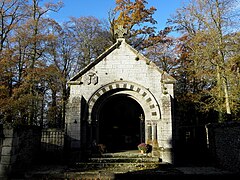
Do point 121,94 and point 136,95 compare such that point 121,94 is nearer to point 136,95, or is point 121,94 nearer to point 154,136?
A: point 136,95

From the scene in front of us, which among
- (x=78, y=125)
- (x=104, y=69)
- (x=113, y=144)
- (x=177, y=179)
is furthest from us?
(x=113, y=144)

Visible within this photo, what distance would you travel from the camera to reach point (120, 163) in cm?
970

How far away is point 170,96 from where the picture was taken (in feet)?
36.0

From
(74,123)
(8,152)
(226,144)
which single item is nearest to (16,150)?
(8,152)

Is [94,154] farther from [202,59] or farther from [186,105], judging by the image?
[186,105]

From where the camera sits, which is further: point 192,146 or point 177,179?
point 192,146

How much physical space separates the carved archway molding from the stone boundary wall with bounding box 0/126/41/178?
10.4 ft

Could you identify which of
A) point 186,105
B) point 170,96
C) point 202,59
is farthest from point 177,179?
point 186,105

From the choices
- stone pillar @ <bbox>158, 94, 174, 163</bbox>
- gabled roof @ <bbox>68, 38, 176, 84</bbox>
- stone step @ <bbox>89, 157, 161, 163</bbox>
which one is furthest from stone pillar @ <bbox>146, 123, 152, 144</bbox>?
gabled roof @ <bbox>68, 38, 176, 84</bbox>

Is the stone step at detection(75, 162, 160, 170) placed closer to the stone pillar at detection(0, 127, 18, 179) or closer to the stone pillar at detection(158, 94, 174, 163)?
the stone pillar at detection(158, 94, 174, 163)

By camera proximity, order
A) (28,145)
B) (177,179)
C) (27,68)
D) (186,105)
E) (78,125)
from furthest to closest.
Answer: (186,105) < (27,68) < (78,125) < (28,145) < (177,179)

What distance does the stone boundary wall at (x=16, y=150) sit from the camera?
772 cm

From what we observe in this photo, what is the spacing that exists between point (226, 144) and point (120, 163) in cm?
495

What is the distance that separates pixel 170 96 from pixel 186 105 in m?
9.19
